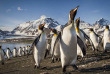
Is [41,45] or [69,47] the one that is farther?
[41,45]

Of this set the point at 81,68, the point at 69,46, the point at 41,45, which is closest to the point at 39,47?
the point at 41,45

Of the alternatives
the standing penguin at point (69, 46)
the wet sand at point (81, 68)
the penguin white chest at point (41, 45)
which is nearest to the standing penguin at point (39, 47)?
the penguin white chest at point (41, 45)

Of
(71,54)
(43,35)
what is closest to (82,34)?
(43,35)

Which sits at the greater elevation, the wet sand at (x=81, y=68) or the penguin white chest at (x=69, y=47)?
the penguin white chest at (x=69, y=47)

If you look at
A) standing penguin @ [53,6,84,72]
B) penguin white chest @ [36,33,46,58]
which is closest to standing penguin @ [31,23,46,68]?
penguin white chest @ [36,33,46,58]

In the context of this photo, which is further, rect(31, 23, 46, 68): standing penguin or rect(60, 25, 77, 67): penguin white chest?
rect(31, 23, 46, 68): standing penguin

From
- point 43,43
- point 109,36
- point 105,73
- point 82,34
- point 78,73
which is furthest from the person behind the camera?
point 109,36

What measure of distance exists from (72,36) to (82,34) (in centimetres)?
235

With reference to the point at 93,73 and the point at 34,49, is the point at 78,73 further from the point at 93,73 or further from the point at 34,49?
the point at 34,49

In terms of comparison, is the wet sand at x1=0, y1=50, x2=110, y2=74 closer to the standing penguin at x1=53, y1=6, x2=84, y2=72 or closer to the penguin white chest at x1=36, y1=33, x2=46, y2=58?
the standing penguin at x1=53, y1=6, x2=84, y2=72

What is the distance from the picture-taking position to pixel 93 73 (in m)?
3.56

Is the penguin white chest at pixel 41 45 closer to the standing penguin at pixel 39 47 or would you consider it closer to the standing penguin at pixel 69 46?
the standing penguin at pixel 39 47

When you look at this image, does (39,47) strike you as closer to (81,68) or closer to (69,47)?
(69,47)

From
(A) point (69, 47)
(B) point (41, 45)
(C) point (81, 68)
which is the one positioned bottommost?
(C) point (81, 68)
